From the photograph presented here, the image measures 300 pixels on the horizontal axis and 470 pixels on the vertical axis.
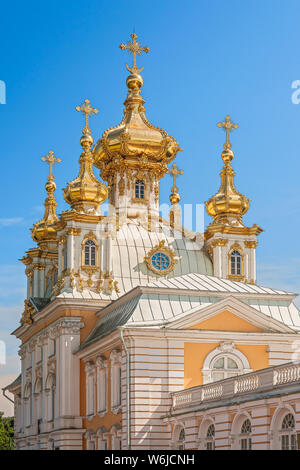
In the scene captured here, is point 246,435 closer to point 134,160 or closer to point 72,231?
point 72,231

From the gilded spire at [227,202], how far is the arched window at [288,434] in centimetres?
2118

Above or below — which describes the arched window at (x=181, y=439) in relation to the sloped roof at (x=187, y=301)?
below

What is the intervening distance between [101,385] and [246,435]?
11137 millimetres

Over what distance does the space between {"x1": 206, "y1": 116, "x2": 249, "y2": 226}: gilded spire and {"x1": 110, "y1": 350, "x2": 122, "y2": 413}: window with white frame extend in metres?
12.6

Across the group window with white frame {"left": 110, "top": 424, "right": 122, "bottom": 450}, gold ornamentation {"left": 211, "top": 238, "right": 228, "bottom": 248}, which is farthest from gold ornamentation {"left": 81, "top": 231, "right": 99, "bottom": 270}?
window with white frame {"left": 110, "top": 424, "right": 122, "bottom": 450}

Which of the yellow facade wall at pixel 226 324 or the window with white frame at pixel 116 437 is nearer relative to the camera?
the yellow facade wall at pixel 226 324

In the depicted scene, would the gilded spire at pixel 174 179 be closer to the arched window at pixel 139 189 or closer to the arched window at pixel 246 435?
the arched window at pixel 139 189

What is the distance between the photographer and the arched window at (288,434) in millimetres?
24020

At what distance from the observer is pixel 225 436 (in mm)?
27109

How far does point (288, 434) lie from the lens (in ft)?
79.8

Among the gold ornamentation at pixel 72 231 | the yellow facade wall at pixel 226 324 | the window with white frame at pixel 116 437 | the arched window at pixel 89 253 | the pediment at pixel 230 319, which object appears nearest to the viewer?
the pediment at pixel 230 319

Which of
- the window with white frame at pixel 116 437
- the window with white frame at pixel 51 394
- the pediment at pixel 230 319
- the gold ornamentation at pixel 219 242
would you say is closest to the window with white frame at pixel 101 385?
the window with white frame at pixel 116 437
